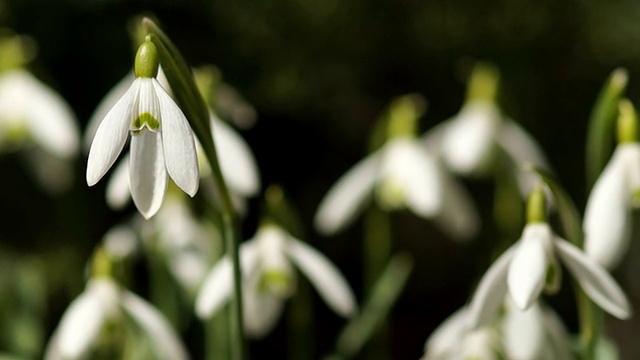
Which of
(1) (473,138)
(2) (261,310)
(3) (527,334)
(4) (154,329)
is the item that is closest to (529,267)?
(3) (527,334)

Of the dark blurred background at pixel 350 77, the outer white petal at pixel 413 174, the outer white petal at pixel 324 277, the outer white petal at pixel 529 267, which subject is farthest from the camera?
the dark blurred background at pixel 350 77

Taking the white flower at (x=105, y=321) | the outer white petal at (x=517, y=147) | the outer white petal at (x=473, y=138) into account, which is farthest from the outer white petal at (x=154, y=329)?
the outer white petal at (x=517, y=147)

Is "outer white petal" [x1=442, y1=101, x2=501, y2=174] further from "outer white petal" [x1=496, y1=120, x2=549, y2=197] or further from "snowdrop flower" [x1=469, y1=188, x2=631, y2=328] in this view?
"snowdrop flower" [x1=469, y1=188, x2=631, y2=328]

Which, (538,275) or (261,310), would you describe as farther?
(261,310)

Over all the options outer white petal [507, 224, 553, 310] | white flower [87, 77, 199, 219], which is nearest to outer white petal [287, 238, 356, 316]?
outer white petal [507, 224, 553, 310]

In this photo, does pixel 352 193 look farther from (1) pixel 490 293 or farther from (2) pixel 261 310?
(1) pixel 490 293

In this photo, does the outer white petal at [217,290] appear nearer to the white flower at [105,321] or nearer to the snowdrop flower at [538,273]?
the white flower at [105,321]
